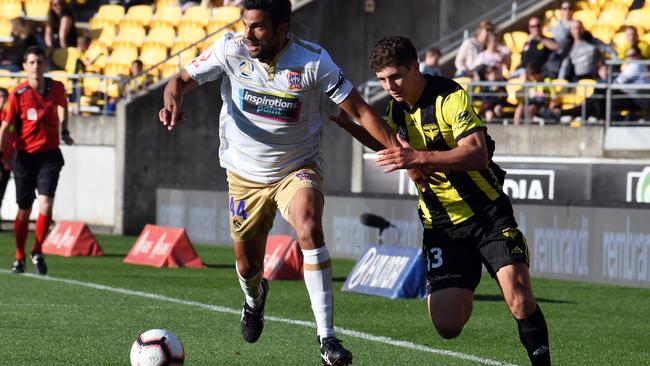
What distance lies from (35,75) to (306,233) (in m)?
7.48

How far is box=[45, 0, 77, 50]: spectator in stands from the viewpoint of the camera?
94.6 feet

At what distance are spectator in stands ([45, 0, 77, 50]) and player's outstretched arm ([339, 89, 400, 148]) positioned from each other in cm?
2069

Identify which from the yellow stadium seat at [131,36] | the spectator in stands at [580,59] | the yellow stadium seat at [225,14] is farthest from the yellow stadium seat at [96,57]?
the spectator in stands at [580,59]

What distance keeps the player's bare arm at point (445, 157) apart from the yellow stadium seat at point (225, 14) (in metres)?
19.8

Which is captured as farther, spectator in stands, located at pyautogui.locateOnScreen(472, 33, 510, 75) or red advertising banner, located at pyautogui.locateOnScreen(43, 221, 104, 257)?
spectator in stands, located at pyautogui.locateOnScreen(472, 33, 510, 75)

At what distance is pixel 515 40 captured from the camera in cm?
2553

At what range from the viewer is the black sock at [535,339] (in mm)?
8227

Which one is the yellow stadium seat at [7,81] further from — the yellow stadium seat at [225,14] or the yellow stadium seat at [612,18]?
the yellow stadium seat at [612,18]

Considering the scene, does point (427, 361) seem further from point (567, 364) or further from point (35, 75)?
point (35, 75)

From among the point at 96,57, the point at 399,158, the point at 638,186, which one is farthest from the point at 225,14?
the point at 399,158

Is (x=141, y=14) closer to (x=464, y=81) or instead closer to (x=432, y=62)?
(x=432, y=62)

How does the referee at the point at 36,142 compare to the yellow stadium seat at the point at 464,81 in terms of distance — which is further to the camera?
the yellow stadium seat at the point at 464,81

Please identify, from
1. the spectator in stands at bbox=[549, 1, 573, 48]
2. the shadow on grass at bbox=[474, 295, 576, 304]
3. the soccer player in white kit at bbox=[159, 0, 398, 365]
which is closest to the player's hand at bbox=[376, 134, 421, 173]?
the soccer player in white kit at bbox=[159, 0, 398, 365]

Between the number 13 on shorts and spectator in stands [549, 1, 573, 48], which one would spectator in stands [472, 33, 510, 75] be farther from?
the number 13 on shorts
